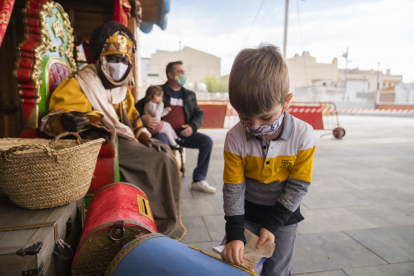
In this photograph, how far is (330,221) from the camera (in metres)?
2.69

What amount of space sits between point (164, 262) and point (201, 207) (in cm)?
204

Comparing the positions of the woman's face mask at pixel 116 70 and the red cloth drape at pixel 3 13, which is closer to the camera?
the red cloth drape at pixel 3 13

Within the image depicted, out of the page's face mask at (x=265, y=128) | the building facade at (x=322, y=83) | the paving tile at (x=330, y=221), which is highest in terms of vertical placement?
the building facade at (x=322, y=83)

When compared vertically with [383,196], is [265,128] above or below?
above

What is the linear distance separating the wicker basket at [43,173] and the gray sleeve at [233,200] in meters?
0.80

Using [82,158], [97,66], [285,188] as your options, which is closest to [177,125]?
[97,66]

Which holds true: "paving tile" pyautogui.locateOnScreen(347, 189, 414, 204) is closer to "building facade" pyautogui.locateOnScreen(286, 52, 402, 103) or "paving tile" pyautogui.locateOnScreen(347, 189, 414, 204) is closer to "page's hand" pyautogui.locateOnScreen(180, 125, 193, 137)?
"page's hand" pyautogui.locateOnScreen(180, 125, 193, 137)

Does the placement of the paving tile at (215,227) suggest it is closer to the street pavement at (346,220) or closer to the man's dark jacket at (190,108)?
the street pavement at (346,220)

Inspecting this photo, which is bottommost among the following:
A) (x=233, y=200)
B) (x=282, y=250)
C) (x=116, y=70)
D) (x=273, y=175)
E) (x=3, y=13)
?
(x=282, y=250)

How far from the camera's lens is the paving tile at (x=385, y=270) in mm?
1870

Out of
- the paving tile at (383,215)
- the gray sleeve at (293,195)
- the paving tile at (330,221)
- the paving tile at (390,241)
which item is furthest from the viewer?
the paving tile at (383,215)

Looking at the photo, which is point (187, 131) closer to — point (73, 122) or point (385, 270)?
point (73, 122)

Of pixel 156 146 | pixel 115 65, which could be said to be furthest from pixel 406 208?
pixel 115 65

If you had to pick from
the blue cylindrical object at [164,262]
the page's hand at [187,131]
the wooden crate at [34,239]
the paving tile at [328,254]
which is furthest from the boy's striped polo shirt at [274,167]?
the page's hand at [187,131]
